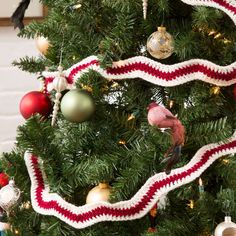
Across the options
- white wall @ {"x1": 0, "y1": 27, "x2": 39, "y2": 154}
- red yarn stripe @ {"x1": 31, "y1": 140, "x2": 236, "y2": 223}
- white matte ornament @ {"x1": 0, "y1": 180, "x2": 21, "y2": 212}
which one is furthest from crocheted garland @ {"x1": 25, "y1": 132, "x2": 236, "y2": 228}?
white wall @ {"x1": 0, "y1": 27, "x2": 39, "y2": 154}

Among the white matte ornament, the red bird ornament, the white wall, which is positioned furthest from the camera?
the white wall

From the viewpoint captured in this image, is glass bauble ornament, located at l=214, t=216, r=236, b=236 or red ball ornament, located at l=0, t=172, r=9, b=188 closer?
glass bauble ornament, located at l=214, t=216, r=236, b=236

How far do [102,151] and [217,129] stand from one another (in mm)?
196

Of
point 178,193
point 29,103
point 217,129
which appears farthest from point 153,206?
point 29,103

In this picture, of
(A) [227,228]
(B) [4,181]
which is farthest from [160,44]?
(B) [4,181]

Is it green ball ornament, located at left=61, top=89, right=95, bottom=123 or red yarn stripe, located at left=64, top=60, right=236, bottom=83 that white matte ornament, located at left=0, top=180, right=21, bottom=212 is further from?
red yarn stripe, located at left=64, top=60, right=236, bottom=83

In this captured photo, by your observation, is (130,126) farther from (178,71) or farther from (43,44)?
(43,44)

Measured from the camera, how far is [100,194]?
2.42 feet

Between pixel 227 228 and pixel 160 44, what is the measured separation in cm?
27

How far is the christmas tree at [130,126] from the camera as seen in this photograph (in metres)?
0.71

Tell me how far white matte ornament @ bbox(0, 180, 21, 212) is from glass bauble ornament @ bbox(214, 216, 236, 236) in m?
0.34

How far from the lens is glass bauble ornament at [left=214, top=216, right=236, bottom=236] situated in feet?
2.21

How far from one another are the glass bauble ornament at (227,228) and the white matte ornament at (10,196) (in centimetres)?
34

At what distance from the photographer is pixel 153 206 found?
2.40ft
